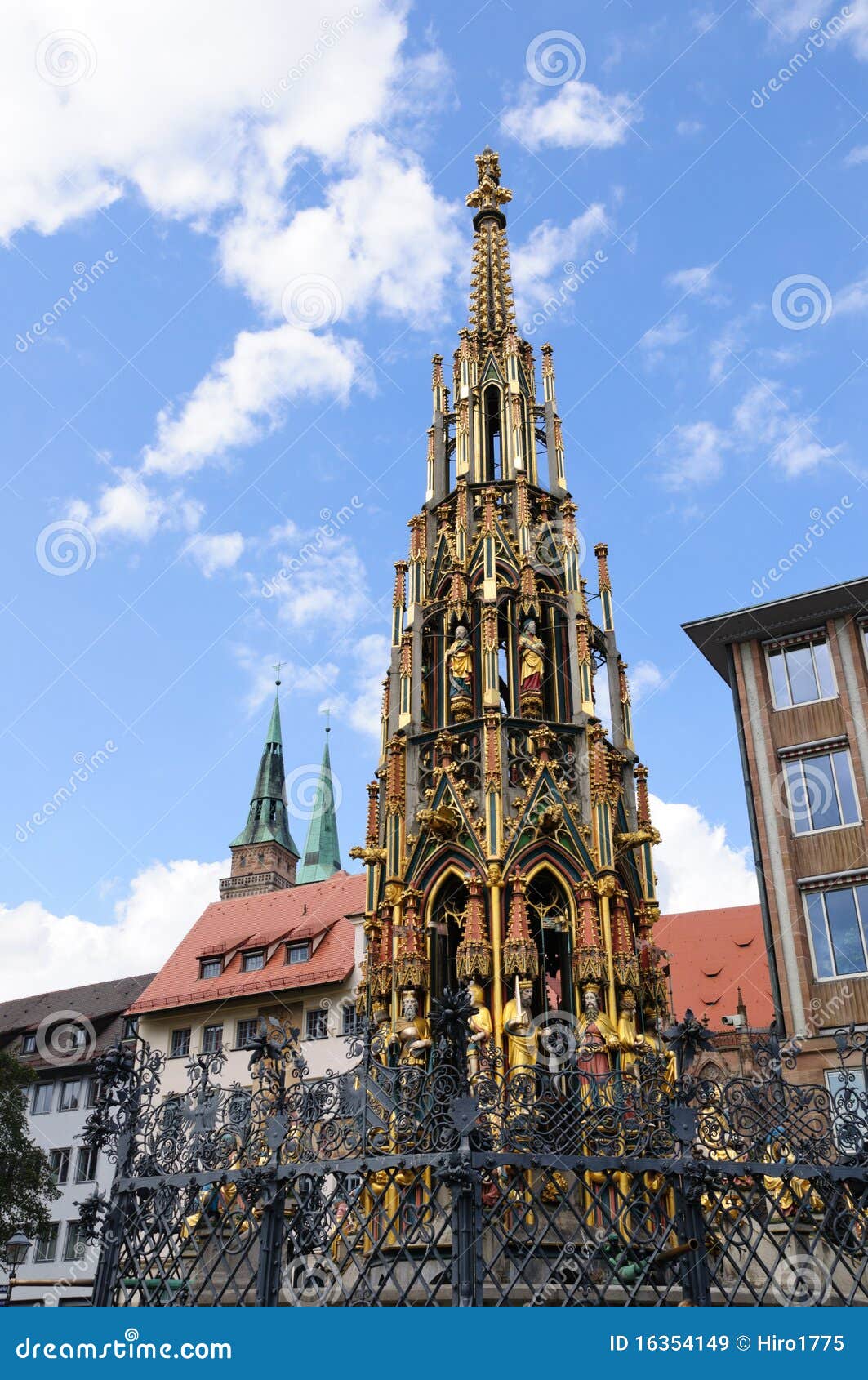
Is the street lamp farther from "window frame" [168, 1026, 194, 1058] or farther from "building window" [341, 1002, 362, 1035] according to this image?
"building window" [341, 1002, 362, 1035]

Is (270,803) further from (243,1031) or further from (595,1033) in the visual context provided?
(595,1033)

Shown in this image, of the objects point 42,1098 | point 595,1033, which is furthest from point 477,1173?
point 42,1098

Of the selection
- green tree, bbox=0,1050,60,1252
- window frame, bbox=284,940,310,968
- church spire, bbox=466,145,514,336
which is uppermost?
church spire, bbox=466,145,514,336

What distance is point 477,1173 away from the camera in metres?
10.0

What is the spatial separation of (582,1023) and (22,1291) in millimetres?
28094

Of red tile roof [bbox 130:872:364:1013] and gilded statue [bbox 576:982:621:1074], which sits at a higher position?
red tile roof [bbox 130:872:364:1013]

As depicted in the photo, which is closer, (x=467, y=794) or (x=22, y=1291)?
(x=467, y=794)

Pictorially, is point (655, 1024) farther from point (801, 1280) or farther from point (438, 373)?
point (438, 373)

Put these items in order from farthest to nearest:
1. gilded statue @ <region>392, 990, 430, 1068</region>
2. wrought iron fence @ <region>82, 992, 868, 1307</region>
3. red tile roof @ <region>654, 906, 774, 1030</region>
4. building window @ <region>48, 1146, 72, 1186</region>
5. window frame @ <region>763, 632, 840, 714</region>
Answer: building window @ <region>48, 1146, 72, 1186</region> → red tile roof @ <region>654, 906, 774, 1030</region> → window frame @ <region>763, 632, 840, 714</region> → gilded statue @ <region>392, 990, 430, 1068</region> → wrought iron fence @ <region>82, 992, 868, 1307</region>

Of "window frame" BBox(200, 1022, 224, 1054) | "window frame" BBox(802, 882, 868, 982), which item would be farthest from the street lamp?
"window frame" BBox(802, 882, 868, 982)

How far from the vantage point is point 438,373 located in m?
23.9

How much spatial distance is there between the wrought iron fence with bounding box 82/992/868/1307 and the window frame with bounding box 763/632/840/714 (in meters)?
13.3

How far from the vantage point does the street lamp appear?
1989 centimetres

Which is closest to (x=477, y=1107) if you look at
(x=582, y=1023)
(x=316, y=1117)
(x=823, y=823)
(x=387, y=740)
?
(x=316, y=1117)
